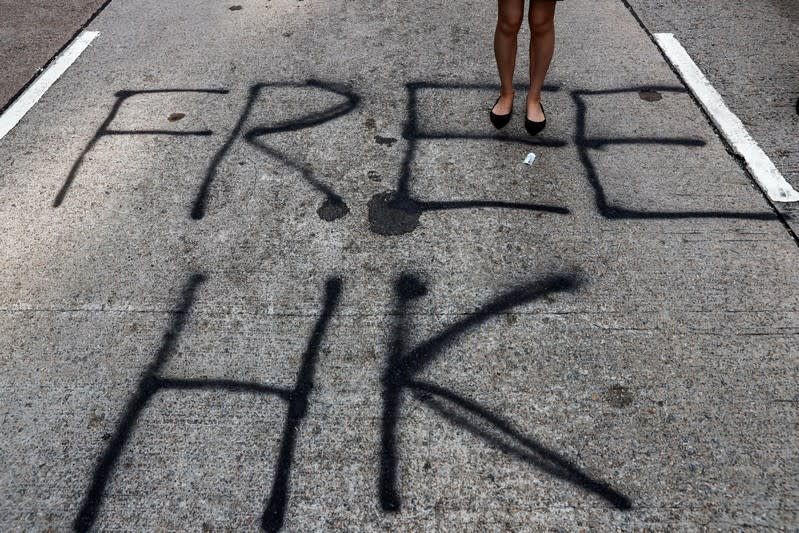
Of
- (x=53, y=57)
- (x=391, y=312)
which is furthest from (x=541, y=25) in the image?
(x=53, y=57)

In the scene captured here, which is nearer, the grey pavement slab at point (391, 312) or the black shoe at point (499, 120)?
the grey pavement slab at point (391, 312)

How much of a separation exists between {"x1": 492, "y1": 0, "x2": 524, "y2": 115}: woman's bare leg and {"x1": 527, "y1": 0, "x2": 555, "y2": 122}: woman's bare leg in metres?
0.07

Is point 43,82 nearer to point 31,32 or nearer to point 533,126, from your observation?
point 31,32

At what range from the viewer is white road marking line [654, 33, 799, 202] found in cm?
287

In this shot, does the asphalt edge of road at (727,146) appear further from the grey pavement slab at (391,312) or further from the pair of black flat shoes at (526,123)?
the pair of black flat shoes at (526,123)

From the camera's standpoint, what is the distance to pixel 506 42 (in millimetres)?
3113

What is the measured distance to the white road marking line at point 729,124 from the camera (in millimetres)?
2874

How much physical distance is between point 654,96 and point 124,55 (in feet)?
11.1

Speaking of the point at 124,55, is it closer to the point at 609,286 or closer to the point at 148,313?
the point at 148,313

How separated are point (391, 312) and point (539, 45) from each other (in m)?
1.61

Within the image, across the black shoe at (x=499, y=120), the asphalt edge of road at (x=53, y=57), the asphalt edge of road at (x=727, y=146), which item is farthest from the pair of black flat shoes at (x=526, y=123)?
the asphalt edge of road at (x=53, y=57)

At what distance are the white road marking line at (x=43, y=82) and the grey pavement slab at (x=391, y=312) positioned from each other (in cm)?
11

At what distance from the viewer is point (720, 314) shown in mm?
2350

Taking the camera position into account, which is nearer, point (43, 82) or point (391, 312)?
point (391, 312)
